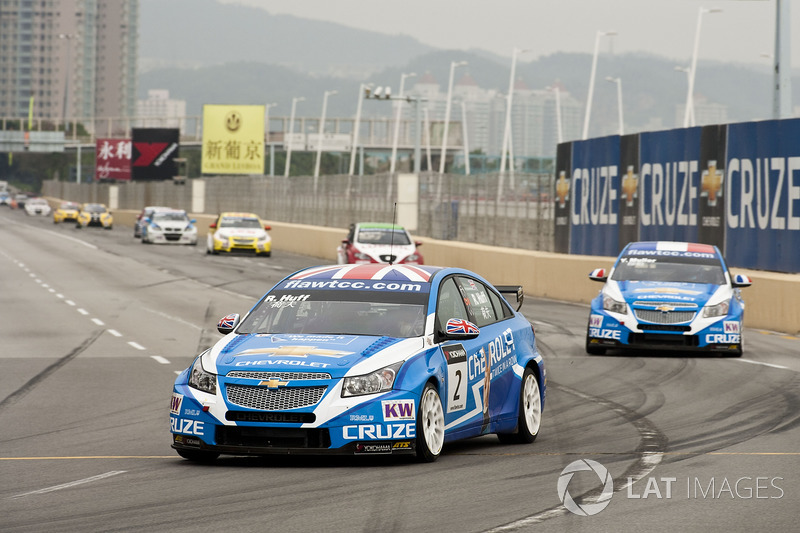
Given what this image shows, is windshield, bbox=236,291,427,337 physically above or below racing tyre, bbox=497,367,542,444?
above

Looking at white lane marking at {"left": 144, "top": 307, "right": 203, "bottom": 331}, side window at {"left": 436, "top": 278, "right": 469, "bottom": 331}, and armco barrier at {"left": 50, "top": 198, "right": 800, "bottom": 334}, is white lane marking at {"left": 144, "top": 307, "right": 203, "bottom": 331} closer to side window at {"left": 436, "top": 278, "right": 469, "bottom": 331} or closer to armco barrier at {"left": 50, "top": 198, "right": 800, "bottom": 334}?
armco barrier at {"left": 50, "top": 198, "right": 800, "bottom": 334}

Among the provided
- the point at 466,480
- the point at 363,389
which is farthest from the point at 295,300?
the point at 466,480

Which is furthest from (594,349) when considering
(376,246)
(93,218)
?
(93,218)

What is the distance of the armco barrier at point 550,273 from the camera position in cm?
2297

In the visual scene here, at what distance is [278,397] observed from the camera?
8734 mm

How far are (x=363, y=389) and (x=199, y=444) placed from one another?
3.76 feet

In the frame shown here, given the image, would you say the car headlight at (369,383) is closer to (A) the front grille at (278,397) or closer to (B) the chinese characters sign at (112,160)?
(A) the front grille at (278,397)

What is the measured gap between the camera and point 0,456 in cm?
990

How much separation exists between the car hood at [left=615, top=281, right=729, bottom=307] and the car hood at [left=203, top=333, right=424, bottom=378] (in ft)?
30.2

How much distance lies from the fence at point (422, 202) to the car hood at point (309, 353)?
66.3 ft

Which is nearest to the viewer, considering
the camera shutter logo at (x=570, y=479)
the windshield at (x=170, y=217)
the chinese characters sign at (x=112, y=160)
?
the camera shutter logo at (x=570, y=479)

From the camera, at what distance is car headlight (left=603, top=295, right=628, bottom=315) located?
18.1 meters

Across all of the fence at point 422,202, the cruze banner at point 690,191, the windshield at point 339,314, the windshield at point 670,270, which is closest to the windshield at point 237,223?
the fence at point 422,202

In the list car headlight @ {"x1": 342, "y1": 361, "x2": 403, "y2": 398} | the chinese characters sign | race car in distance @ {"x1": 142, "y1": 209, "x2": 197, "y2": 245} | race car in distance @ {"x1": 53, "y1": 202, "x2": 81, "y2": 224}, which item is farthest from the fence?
the chinese characters sign
